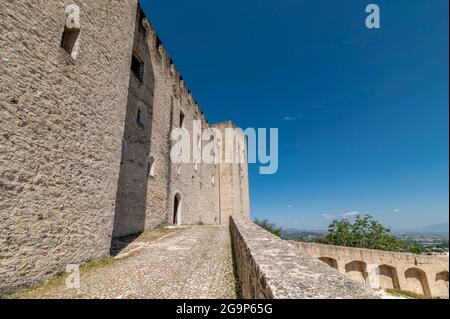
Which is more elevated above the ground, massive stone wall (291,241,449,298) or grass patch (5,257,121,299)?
grass patch (5,257,121,299)

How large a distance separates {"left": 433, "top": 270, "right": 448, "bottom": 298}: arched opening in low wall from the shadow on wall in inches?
975

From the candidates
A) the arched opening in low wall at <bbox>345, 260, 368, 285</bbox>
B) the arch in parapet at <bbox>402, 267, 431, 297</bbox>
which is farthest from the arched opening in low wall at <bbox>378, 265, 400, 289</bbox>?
the arched opening in low wall at <bbox>345, 260, 368, 285</bbox>

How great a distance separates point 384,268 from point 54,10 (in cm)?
2512

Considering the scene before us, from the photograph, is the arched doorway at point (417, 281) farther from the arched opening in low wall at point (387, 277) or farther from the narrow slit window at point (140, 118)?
the narrow slit window at point (140, 118)

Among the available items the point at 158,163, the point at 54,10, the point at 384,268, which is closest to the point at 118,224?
the point at 158,163

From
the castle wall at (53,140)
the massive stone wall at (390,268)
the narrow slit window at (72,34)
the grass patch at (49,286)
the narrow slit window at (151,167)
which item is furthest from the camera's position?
the massive stone wall at (390,268)

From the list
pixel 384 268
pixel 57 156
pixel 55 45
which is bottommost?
pixel 384 268

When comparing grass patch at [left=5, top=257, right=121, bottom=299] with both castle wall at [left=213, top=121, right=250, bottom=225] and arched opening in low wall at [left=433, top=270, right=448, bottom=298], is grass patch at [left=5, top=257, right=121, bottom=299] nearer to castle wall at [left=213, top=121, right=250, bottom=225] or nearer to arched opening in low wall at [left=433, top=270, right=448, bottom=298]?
castle wall at [left=213, top=121, right=250, bottom=225]

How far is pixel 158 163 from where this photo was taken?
1027cm

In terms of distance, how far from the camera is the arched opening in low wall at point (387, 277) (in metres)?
18.4

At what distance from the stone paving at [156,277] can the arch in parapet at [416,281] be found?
21269mm

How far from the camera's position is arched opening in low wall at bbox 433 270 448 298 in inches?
737

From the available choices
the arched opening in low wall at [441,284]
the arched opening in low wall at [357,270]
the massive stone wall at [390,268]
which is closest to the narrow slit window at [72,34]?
the massive stone wall at [390,268]

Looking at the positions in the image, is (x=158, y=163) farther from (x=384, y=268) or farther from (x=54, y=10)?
(x=384, y=268)
